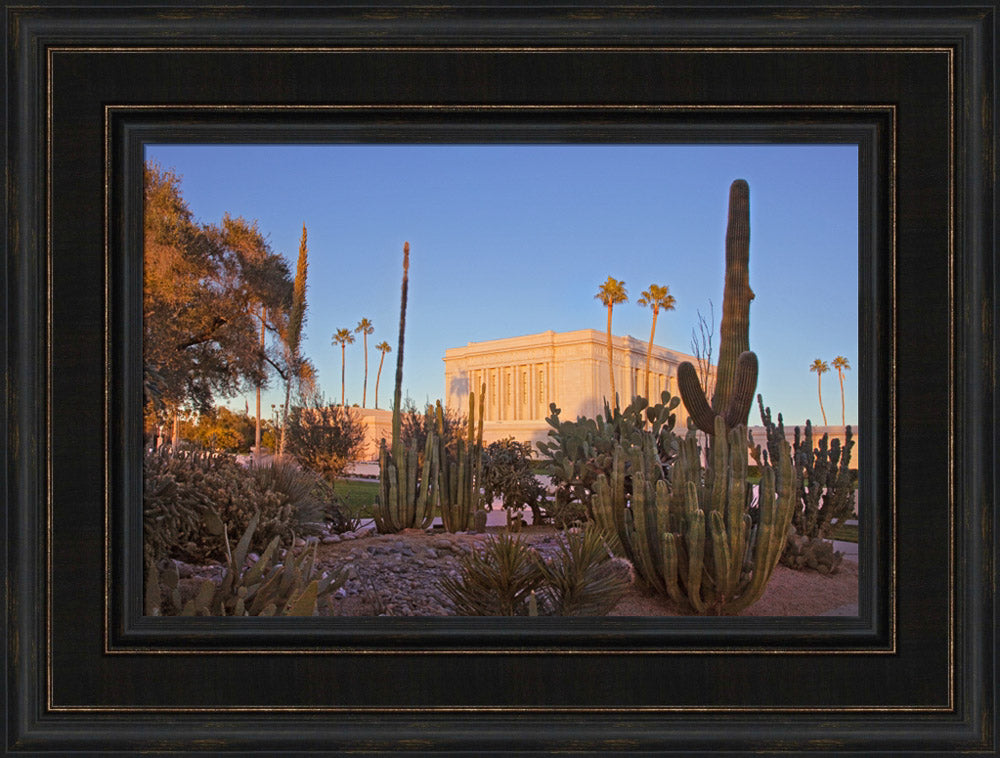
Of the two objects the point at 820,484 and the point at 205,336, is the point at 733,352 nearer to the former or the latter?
the point at 820,484

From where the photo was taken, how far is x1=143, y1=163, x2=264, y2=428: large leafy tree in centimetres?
795

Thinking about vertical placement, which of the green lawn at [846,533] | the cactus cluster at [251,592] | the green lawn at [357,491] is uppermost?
the cactus cluster at [251,592]

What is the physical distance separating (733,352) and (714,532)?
139 inches

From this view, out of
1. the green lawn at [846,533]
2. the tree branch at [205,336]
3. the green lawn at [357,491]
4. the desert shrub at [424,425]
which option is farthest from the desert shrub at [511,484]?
the tree branch at [205,336]

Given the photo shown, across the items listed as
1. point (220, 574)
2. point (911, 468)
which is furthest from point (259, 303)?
point (911, 468)

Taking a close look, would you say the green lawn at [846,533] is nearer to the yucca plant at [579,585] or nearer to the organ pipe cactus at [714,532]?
the organ pipe cactus at [714,532]

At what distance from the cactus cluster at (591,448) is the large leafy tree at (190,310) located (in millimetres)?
4832

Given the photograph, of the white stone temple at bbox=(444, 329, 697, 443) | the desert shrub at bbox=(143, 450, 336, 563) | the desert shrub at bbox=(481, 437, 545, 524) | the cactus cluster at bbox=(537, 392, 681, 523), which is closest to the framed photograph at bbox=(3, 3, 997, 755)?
the desert shrub at bbox=(143, 450, 336, 563)

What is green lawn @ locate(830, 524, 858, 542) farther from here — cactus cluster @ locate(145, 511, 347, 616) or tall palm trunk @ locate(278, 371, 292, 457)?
tall palm trunk @ locate(278, 371, 292, 457)

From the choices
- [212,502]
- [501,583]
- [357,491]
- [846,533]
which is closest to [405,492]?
[212,502]

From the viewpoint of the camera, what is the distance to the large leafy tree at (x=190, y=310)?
26.1 feet

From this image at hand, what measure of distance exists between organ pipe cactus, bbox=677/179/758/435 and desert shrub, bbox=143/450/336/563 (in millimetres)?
3461

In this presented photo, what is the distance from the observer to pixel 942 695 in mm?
2195

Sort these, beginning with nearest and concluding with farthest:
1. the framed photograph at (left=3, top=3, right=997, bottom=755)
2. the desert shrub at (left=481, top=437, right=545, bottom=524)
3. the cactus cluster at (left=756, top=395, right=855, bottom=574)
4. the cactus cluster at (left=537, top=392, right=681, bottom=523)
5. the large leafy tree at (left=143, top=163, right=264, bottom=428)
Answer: the framed photograph at (left=3, top=3, right=997, bottom=755) → the cactus cluster at (left=756, top=395, right=855, bottom=574) → the cactus cluster at (left=537, top=392, right=681, bottom=523) → the desert shrub at (left=481, top=437, right=545, bottom=524) → the large leafy tree at (left=143, top=163, right=264, bottom=428)
